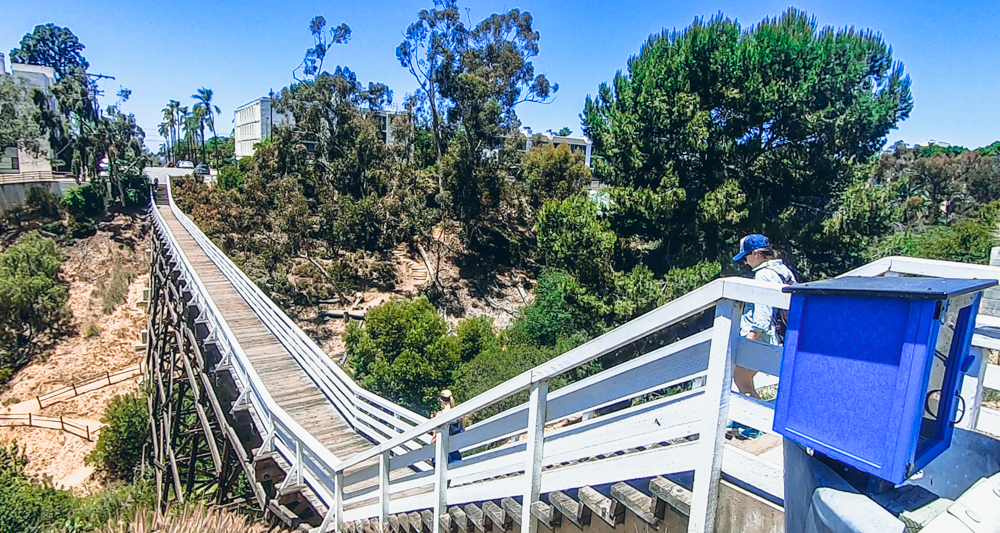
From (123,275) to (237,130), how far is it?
45104 millimetres

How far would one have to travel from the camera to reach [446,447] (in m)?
3.37

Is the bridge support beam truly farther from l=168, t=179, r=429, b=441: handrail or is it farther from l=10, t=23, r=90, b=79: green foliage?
l=10, t=23, r=90, b=79: green foliage

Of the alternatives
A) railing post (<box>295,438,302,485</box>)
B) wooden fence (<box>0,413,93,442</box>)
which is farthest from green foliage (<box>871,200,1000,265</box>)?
wooden fence (<box>0,413,93,442</box>)

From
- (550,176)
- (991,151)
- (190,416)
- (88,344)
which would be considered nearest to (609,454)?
(190,416)

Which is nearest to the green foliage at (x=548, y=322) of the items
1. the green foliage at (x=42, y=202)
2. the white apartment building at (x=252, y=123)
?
the green foliage at (x=42, y=202)

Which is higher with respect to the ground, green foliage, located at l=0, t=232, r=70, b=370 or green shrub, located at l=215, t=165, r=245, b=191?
green shrub, located at l=215, t=165, r=245, b=191

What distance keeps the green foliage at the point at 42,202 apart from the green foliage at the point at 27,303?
525 centimetres

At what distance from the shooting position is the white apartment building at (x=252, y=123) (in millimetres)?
52656

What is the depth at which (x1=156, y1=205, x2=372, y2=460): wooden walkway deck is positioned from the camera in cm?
672

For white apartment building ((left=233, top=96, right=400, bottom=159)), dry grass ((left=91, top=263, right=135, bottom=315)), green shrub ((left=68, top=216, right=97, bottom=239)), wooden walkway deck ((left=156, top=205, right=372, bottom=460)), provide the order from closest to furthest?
wooden walkway deck ((left=156, top=205, right=372, bottom=460)) → dry grass ((left=91, top=263, right=135, bottom=315)) → green shrub ((left=68, top=216, right=97, bottom=239)) → white apartment building ((left=233, top=96, right=400, bottom=159))

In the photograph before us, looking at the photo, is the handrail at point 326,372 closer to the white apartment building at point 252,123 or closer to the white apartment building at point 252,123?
the white apartment building at point 252,123

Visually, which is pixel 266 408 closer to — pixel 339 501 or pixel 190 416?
pixel 339 501

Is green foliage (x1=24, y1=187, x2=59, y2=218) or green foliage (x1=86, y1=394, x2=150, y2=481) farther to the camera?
green foliage (x1=24, y1=187, x2=59, y2=218)

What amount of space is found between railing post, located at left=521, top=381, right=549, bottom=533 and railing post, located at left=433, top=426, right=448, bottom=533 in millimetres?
734
